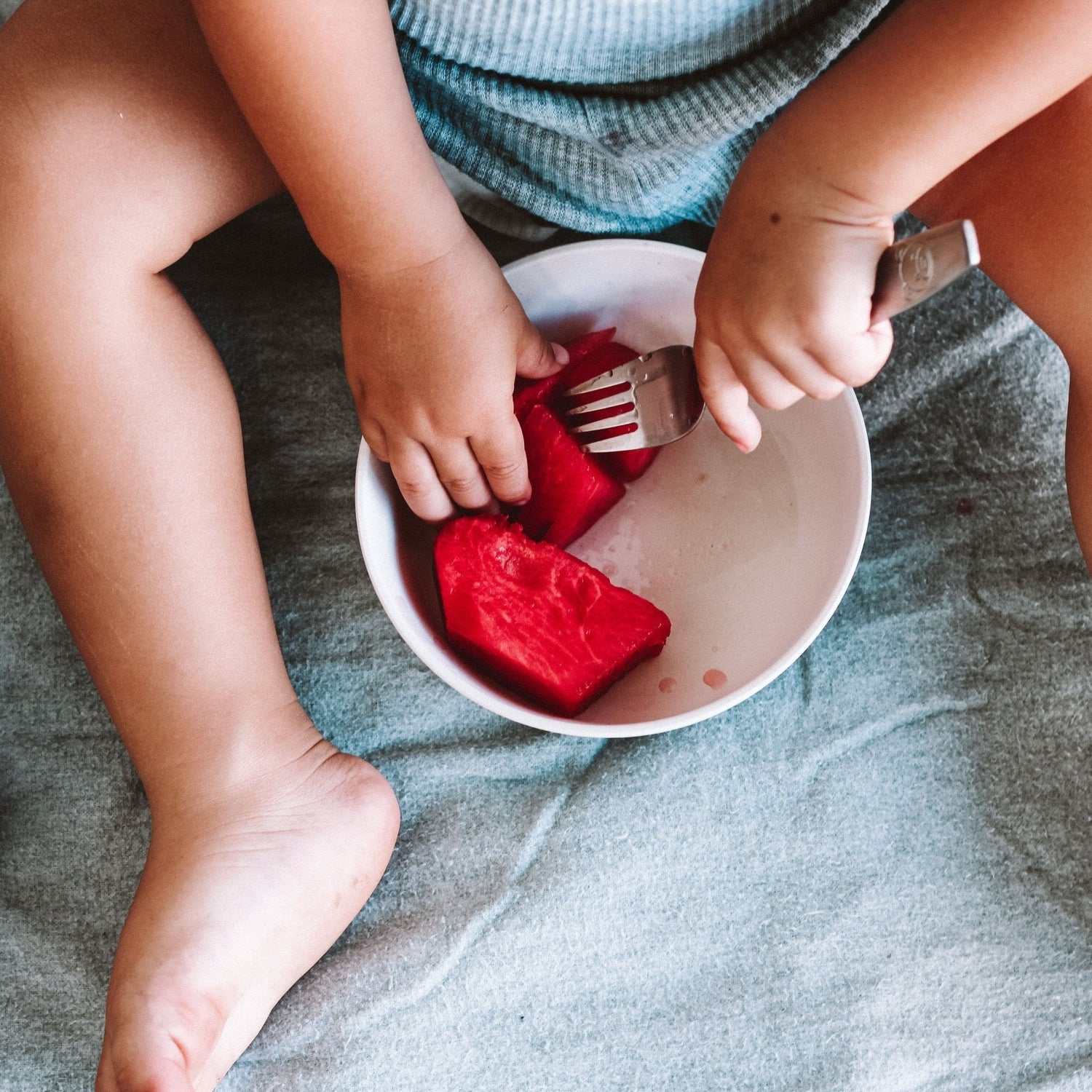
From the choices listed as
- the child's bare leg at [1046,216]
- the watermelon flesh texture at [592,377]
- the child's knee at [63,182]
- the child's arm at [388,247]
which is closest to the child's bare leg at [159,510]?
the child's knee at [63,182]

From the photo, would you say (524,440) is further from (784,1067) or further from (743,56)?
(784,1067)

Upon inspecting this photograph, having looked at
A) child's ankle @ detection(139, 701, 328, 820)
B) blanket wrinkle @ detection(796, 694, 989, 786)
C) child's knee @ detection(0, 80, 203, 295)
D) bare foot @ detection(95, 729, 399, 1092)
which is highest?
child's knee @ detection(0, 80, 203, 295)

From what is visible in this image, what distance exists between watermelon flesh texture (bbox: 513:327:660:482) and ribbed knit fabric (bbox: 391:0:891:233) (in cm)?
10

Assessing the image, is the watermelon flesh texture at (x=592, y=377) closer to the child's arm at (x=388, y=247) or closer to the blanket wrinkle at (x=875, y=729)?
the child's arm at (x=388, y=247)

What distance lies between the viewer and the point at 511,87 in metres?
0.64

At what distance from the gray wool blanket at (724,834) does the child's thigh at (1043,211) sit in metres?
0.18

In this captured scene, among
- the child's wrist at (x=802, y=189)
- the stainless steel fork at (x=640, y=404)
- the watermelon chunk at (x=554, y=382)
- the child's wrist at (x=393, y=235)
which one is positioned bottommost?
the stainless steel fork at (x=640, y=404)

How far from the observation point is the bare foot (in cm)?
62

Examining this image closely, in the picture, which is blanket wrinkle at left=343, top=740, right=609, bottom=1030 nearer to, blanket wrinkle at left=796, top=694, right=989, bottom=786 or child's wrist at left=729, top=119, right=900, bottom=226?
blanket wrinkle at left=796, top=694, right=989, bottom=786

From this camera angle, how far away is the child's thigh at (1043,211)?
59 cm

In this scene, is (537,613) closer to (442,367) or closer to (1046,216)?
(442,367)

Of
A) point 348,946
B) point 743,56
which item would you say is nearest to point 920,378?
point 743,56

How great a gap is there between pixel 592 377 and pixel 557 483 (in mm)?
78

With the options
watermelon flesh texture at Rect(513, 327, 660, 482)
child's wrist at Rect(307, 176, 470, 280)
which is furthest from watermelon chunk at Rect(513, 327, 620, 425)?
child's wrist at Rect(307, 176, 470, 280)
